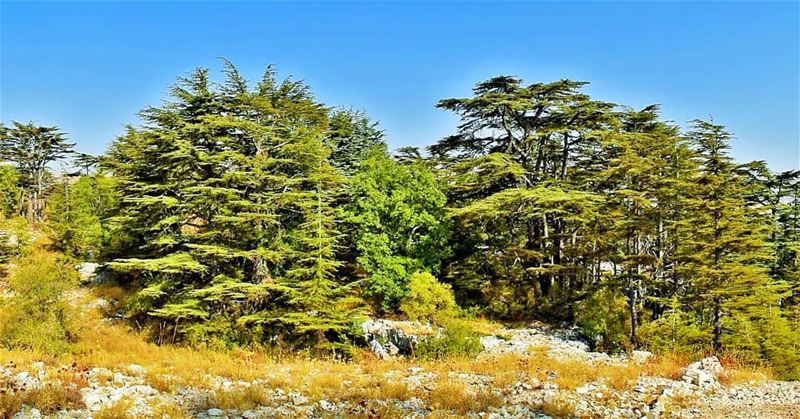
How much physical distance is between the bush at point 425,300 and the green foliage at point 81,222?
1837cm

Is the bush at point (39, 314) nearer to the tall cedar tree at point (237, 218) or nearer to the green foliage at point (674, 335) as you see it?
the tall cedar tree at point (237, 218)

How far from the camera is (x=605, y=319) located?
19.4 m

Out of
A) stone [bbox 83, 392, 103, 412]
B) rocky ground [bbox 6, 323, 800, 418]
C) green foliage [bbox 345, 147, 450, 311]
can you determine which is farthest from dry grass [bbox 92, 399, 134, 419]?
green foliage [bbox 345, 147, 450, 311]

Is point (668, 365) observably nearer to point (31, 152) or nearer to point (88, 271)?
point (88, 271)

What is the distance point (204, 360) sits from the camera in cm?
1506

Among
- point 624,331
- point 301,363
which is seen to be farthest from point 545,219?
point 301,363

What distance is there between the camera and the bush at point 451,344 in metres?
15.9

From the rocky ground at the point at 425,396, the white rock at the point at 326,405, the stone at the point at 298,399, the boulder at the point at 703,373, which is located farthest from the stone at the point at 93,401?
the boulder at the point at 703,373

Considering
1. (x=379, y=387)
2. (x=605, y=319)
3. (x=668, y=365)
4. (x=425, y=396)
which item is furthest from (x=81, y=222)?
(x=668, y=365)

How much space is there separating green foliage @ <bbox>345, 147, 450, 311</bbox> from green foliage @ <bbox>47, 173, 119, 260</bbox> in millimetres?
16076

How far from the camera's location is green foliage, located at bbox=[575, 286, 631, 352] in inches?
734

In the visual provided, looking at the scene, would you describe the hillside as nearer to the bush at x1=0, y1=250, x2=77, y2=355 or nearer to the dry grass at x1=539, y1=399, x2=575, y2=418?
the dry grass at x1=539, y1=399, x2=575, y2=418

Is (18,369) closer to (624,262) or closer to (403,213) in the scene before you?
(403,213)

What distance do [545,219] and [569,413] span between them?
14.7 metres
